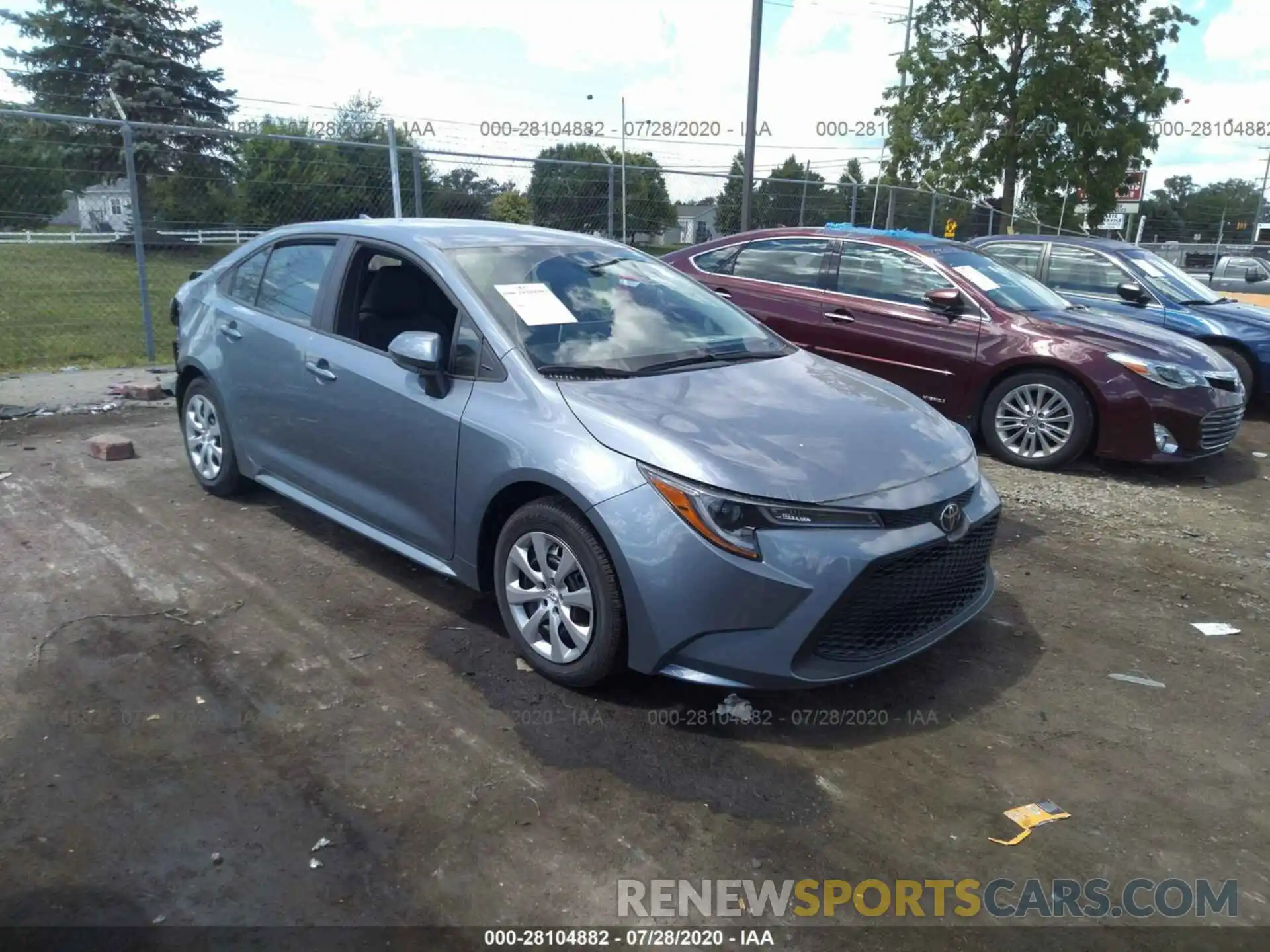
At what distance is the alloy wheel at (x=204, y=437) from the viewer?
217 inches

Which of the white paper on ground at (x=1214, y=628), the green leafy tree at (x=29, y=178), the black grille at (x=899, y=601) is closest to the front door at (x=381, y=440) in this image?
the black grille at (x=899, y=601)

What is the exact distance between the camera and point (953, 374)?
7246mm

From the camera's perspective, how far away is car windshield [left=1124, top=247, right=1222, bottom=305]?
926cm

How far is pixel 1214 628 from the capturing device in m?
4.45

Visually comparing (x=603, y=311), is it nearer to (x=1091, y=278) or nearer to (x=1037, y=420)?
(x=1037, y=420)

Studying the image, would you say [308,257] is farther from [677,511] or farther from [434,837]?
[434,837]

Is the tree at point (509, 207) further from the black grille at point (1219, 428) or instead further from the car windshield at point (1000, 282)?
the black grille at point (1219, 428)

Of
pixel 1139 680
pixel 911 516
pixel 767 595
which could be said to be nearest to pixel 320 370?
pixel 767 595

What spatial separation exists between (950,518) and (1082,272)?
7.26 metres

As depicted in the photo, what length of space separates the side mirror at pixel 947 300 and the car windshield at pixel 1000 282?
0.69 feet

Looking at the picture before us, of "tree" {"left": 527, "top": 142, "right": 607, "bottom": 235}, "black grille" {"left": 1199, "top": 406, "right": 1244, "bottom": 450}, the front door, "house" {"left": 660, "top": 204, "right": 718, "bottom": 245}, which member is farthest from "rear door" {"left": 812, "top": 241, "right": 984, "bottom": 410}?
"house" {"left": 660, "top": 204, "right": 718, "bottom": 245}

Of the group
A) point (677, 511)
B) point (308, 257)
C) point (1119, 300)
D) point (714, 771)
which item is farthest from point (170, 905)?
point (1119, 300)

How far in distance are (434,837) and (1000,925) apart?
1587 millimetres

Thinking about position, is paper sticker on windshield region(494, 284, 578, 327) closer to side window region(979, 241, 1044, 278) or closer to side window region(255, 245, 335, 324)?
side window region(255, 245, 335, 324)
